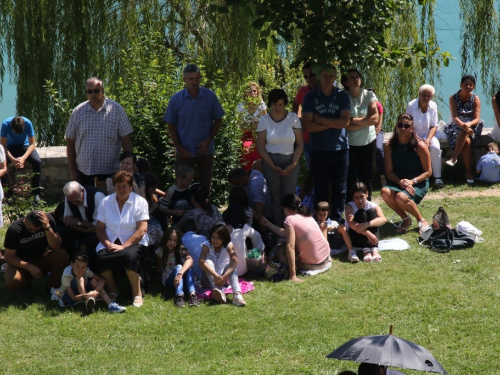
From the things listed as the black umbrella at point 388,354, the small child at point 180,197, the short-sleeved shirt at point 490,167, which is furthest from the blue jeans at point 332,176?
the black umbrella at point 388,354

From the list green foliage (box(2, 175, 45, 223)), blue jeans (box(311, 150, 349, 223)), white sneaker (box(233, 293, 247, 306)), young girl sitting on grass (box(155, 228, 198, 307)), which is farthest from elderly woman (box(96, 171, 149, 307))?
blue jeans (box(311, 150, 349, 223))

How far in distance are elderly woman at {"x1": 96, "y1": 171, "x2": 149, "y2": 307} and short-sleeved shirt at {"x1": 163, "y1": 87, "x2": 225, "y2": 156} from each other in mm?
1700

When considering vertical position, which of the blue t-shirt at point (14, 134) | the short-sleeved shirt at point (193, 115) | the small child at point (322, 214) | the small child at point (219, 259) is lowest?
the small child at point (219, 259)

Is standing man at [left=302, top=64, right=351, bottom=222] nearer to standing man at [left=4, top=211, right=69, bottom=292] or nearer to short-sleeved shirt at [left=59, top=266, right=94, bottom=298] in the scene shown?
short-sleeved shirt at [left=59, top=266, right=94, bottom=298]

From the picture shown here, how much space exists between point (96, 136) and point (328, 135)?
2.58 metres

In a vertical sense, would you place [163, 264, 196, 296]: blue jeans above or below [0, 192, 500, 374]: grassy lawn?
above

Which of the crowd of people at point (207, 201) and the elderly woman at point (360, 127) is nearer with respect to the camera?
the crowd of people at point (207, 201)

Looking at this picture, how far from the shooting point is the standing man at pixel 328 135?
916 cm

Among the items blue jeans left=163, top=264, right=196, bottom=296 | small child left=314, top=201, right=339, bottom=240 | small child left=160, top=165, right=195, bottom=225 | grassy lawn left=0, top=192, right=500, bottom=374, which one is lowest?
grassy lawn left=0, top=192, right=500, bottom=374

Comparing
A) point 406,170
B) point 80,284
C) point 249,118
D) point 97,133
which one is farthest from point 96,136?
point 406,170

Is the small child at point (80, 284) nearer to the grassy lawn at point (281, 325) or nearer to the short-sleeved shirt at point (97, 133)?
the grassy lawn at point (281, 325)

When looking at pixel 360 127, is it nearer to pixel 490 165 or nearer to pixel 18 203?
pixel 490 165

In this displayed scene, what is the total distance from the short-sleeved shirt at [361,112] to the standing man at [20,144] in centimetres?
508

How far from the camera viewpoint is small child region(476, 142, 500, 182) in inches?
474
